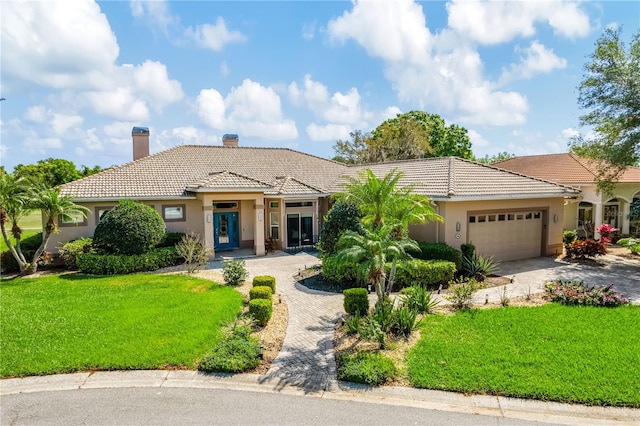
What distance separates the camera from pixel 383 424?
6.54 meters

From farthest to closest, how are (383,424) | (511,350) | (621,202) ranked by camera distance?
(621,202) → (511,350) → (383,424)

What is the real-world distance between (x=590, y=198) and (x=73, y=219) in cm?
2929

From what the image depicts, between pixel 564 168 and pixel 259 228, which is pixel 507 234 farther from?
pixel 259 228

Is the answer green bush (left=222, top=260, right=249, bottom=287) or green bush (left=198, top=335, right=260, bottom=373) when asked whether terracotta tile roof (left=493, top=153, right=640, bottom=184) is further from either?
green bush (left=198, top=335, right=260, bottom=373)

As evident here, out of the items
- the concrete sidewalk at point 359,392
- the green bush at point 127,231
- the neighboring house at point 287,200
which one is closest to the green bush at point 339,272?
the neighboring house at point 287,200

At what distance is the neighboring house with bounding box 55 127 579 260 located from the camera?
58.1ft

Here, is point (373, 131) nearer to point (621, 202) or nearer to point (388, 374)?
point (621, 202)

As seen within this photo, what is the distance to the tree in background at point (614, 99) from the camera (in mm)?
18391

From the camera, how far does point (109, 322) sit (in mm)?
10820

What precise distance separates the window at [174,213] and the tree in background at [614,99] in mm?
21867

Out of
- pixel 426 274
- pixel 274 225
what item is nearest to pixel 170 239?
pixel 274 225

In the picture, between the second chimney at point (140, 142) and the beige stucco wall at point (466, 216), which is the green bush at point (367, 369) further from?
the second chimney at point (140, 142)

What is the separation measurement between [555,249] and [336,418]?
1826 cm

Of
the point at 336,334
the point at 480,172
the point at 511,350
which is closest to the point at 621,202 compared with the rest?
the point at 480,172
